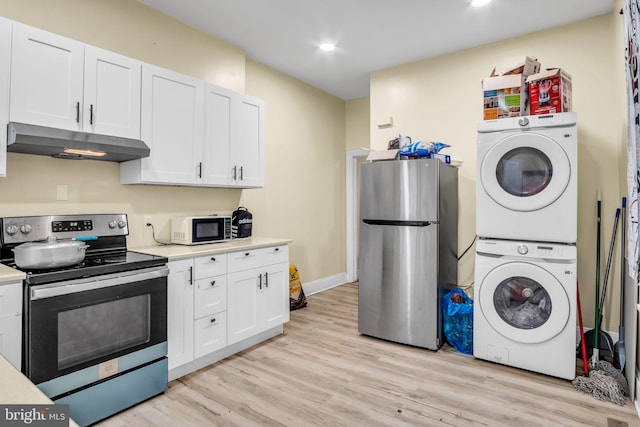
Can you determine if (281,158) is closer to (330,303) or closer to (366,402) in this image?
(330,303)

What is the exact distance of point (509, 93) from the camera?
287 centimetres

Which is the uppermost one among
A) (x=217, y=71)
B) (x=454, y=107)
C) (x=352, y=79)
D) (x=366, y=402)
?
(x=352, y=79)

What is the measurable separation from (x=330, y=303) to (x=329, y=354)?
155cm

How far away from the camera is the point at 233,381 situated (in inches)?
103

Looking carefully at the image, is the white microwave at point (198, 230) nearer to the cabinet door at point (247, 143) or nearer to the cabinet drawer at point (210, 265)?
the cabinet drawer at point (210, 265)

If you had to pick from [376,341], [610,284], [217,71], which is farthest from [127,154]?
[610,284]

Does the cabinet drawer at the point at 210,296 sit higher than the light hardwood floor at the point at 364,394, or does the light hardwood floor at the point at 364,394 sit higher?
the cabinet drawer at the point at 210,296

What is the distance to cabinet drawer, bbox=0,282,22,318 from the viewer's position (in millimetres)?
1767

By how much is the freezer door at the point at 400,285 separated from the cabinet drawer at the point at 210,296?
129cm

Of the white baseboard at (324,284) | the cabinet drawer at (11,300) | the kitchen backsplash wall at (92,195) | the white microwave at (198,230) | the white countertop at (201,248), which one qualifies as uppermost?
the kitchen backsplash wall at (92,195)

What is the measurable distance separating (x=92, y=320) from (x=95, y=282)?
0.21 meters

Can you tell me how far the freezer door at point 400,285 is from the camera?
3107 millimetres

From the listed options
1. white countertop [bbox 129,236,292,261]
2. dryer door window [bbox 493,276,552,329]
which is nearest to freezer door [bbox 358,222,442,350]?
dryer door window [bbox 493,276,552,329]

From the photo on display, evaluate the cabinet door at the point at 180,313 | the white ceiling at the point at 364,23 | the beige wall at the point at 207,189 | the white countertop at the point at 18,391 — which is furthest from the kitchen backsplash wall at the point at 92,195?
the white countertop at the point at 18,391
